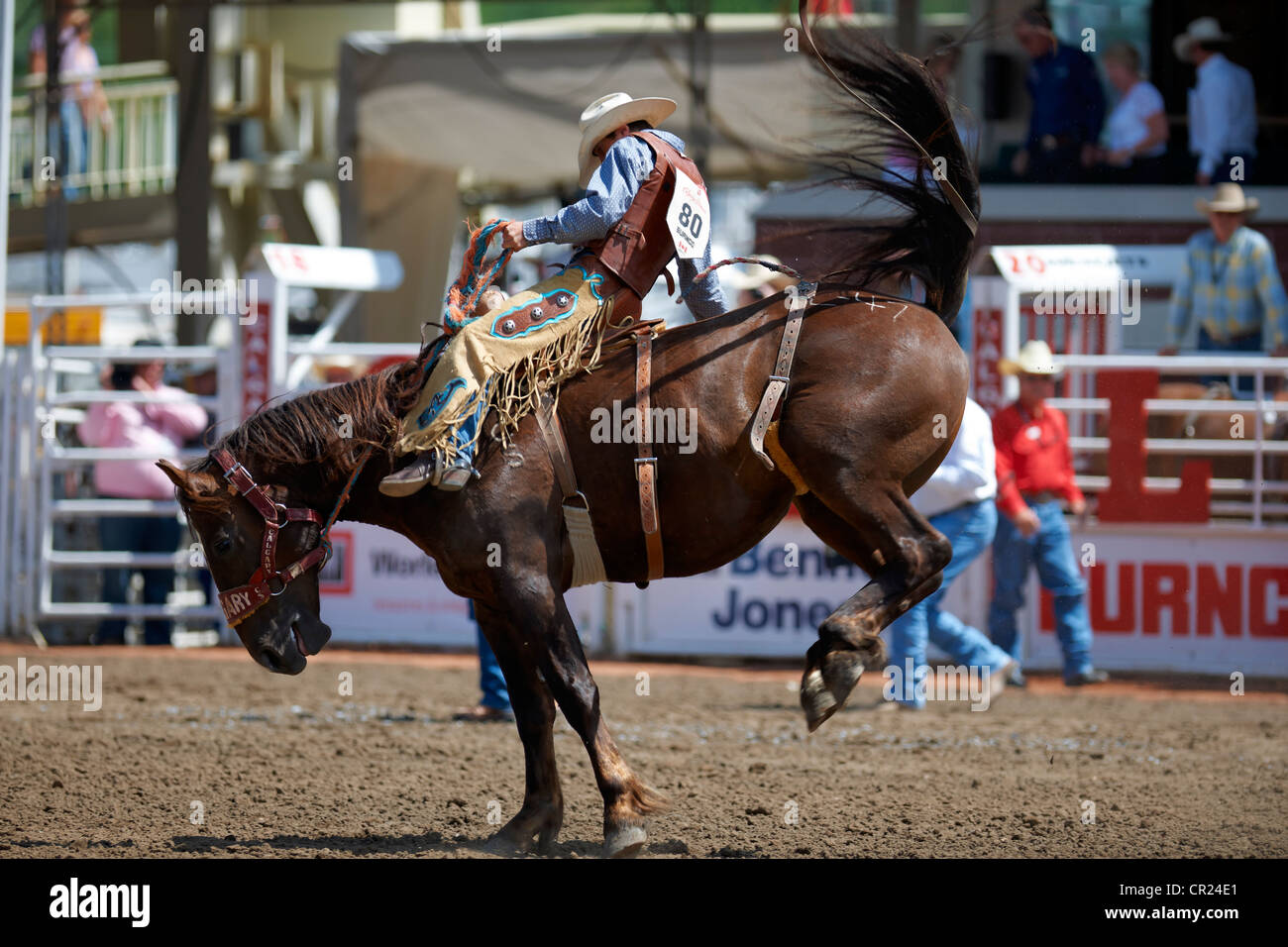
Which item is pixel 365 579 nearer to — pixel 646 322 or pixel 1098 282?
pixel 1098 282

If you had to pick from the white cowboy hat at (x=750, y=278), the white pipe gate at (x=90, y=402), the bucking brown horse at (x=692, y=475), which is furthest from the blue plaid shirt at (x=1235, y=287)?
the bucking brown horse at (x=692, y=475)

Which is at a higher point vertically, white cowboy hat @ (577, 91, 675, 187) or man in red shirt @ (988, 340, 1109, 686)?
white cowboy hat @ (577, 91, 675, 187)

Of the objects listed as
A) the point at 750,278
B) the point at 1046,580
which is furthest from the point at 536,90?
the point at 1046,580

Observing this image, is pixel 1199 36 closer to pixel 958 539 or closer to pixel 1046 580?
pixel 1046 580

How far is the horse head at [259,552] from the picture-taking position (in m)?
4.75

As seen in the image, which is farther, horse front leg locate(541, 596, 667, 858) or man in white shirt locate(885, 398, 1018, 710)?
man in white shirt locate(885, 398, 1018, 710)

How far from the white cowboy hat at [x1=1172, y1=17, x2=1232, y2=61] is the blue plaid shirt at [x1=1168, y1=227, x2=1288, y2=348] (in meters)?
3.04

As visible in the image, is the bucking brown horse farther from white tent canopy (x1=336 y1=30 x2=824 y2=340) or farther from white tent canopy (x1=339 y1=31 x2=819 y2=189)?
white tent canopy (x1=339 y1=31 x2=819 y2=189)

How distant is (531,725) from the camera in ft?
16.0

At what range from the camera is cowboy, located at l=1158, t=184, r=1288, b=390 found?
10445 mm

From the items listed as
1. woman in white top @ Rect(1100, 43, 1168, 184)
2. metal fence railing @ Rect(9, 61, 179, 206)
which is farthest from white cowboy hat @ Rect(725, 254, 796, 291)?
metal fence railing @ Rect(9, 61, 179, 206)
